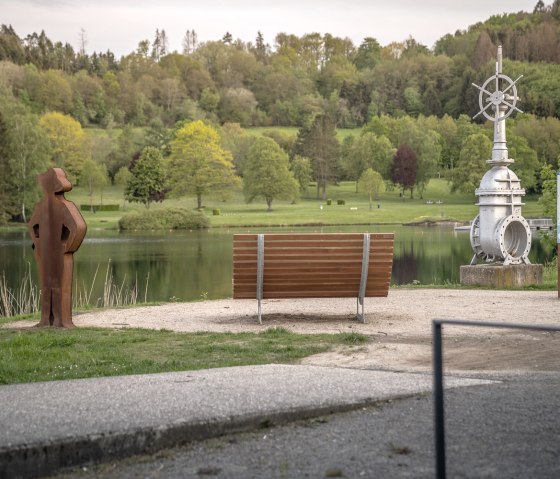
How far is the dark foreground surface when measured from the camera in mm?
4625

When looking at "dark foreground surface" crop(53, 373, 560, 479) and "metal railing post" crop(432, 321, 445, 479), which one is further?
"dark foreground surface" crop(53, 373, 560, 479)

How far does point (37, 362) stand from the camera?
9016mm

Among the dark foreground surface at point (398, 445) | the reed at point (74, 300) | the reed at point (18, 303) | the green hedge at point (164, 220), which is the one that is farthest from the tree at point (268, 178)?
the dark foreground surface at point (398, 445)

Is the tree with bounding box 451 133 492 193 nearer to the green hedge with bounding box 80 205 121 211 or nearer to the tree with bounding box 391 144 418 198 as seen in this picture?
the tree with bounding box 391 144 418 198

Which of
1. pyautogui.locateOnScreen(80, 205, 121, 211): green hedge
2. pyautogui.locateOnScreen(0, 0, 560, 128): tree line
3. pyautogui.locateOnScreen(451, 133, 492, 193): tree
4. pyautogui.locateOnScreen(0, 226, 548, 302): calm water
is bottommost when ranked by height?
pyautogui.locateOnScreen(0, 226, 548, 302): calm water

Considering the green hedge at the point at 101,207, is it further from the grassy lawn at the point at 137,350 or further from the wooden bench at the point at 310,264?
the grassy lawn at the point at 137,350

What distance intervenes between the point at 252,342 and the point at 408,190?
347ft

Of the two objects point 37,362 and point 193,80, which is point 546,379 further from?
point 193,80

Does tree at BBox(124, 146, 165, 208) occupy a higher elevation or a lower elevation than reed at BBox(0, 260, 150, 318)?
higher

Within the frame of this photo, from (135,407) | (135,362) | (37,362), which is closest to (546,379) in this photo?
(135,407)

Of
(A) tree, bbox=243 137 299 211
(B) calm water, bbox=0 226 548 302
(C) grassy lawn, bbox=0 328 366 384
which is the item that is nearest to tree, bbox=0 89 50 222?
(B) calm water, bbox=0 226 548 302

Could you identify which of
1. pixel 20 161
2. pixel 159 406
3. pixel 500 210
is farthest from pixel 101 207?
pixel 159 406

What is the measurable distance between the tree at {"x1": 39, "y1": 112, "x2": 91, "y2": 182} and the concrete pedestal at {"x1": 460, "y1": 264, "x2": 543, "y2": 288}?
8966cm

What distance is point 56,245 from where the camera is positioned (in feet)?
40.8
